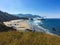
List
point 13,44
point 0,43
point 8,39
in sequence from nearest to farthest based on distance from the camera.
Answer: point 13,44, point 0,43, point 8,39

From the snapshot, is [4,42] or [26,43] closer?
[26,43]

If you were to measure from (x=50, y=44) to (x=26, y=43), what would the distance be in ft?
4.04

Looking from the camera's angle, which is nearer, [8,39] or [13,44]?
[13,44]

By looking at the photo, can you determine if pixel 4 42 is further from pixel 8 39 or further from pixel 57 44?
pixel 57 44

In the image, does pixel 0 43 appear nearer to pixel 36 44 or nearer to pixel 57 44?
pixel 36 44

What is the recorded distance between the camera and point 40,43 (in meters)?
6.98

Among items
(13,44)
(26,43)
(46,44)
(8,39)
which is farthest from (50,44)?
(8,39)

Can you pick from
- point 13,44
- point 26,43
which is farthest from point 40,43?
point 13,44

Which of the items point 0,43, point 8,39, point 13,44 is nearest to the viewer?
point 13,44

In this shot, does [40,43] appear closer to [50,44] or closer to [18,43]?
[50,44]

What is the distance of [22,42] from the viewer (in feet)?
23.0

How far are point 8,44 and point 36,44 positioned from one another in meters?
1.45

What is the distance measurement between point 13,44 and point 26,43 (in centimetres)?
67

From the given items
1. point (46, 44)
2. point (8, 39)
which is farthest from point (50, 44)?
point (8, 39)
